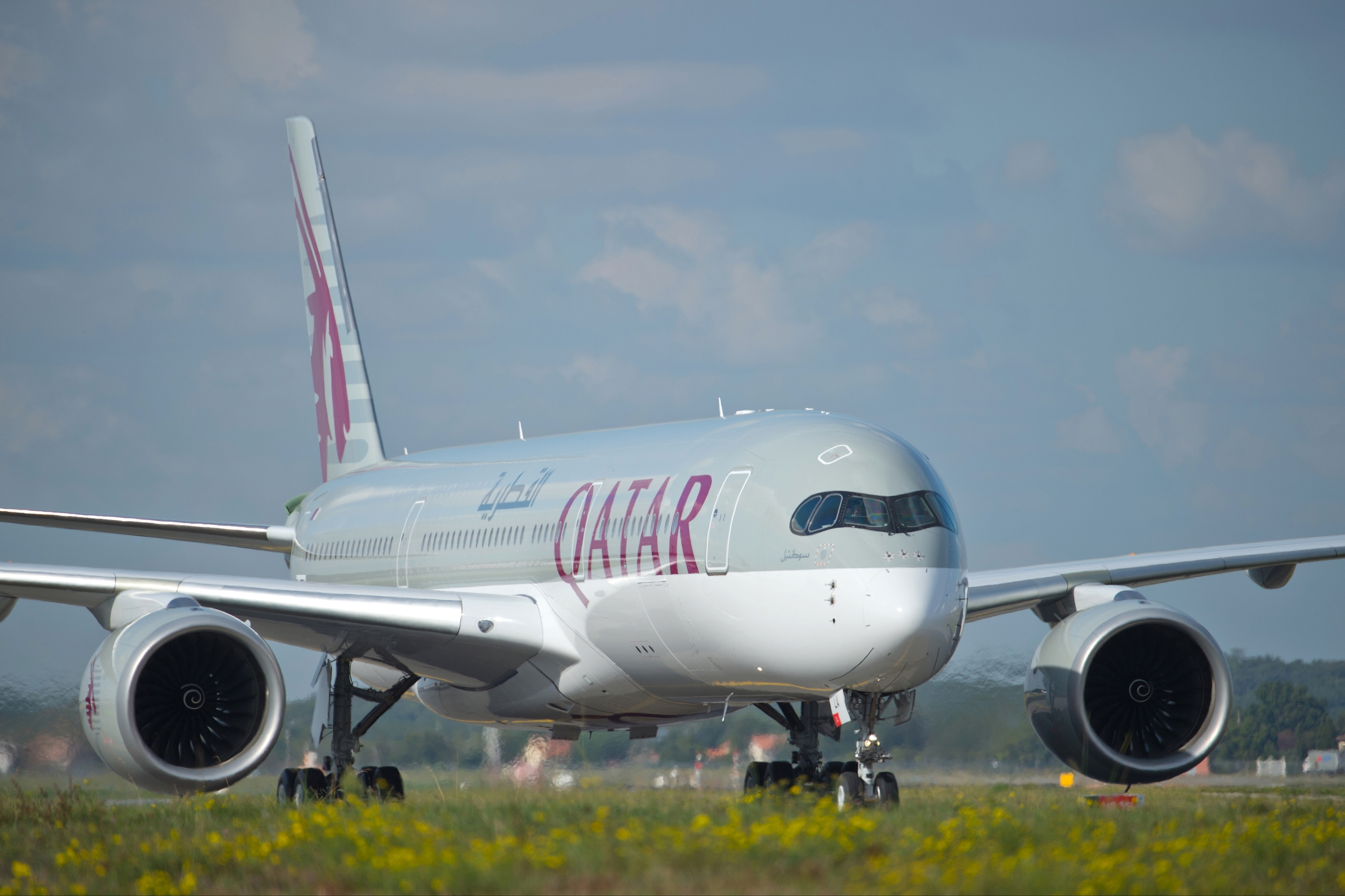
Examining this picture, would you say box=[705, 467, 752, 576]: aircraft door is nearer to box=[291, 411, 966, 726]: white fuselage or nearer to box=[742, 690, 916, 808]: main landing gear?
box=[291, 411, 966, 726]: white fuselage

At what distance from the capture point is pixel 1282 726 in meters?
25.1

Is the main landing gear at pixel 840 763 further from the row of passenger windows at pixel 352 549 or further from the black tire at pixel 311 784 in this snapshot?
the row of passenger windows at pixel 352 549

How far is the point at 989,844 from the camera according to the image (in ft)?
32.0

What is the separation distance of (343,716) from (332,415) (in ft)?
29.1

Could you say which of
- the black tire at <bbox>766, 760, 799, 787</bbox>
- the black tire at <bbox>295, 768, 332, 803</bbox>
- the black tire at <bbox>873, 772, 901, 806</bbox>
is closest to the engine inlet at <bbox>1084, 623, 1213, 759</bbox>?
the black tire at <bbox>766, 760, 799, 787</bbox>

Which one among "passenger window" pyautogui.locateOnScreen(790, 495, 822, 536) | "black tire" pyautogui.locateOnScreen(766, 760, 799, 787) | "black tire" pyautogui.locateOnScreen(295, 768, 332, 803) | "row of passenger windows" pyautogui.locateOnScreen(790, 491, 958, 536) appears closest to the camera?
"row of passenger windows" pyautogui.locateOnScreen(790, 491, 958, 536)

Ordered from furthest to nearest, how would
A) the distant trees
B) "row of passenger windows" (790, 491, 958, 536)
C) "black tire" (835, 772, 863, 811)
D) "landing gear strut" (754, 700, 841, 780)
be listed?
1. the distant trees
2. "landing gear strut" (754, 700, 841, 780)
3. "row of passenger windows" (790, 491, 958, 536)
4. "black tire" (835, 772, 863, 811)

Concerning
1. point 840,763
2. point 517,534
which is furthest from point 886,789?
point 517,534

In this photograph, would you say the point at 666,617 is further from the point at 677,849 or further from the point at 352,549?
the point at 352,549

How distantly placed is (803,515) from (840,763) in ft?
12.0

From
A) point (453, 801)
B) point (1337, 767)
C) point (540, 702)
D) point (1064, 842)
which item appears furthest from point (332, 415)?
point (1064, 842)

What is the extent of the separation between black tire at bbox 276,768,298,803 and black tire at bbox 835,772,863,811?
725 cm

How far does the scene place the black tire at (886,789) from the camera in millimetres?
13156

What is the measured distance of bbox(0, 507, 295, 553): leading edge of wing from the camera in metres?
19.1
